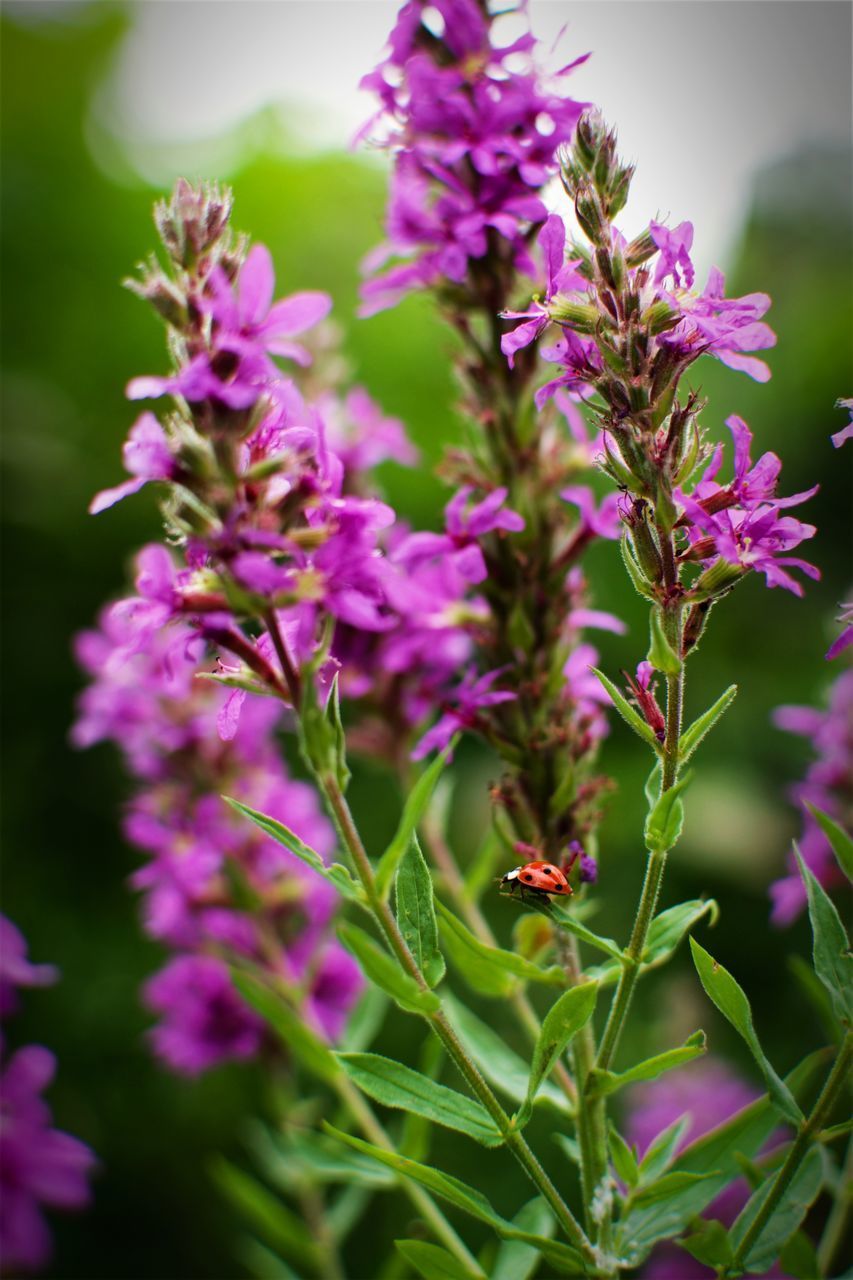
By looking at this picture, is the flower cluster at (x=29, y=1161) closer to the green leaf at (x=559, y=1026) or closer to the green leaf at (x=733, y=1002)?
the green leaf at (x=559, y=1026)

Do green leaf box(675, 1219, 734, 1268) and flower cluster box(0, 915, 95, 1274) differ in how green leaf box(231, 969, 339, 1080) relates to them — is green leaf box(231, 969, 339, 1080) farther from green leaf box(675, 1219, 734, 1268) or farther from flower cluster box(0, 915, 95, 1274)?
flower cluster box(0, 915, 95, 1274)

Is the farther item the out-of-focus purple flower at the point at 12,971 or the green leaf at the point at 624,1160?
the out-of-focus purple flower at the point at 12,971

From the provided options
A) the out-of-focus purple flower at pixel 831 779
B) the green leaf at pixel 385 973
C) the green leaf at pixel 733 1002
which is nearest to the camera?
the green leaf at pixel 385 973

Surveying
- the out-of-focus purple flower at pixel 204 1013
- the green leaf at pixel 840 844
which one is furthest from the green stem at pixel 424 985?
the out-of-focus purple flower at pixel 204 1013

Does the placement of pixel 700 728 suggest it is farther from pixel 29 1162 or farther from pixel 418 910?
pixel 29 1162

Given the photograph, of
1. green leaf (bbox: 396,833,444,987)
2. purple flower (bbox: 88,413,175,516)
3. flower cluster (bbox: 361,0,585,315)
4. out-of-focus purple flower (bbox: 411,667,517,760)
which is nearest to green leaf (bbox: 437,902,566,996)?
green leaf (bbox: 396,833,444,987)
